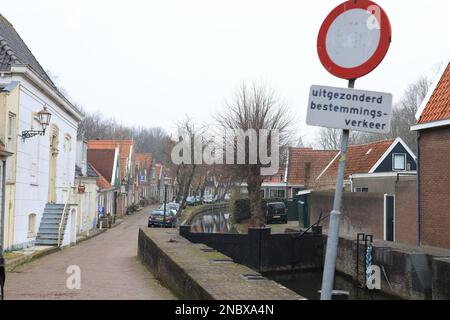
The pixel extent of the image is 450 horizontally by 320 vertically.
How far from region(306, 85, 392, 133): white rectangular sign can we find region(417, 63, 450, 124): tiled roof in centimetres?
1459

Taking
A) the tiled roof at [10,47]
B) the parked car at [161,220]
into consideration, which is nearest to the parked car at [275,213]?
the parked car at [161,220]

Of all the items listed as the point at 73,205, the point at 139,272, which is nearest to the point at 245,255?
the point at 73,205

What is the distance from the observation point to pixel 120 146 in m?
65.2

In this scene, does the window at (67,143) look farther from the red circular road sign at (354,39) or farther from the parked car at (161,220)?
the red circular road sign at (354,39)

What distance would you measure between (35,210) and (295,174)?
33.2 m

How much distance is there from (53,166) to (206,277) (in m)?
18.0

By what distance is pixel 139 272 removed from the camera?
14.8 m

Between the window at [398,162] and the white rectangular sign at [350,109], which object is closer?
the white rectangular sign at [350,109]

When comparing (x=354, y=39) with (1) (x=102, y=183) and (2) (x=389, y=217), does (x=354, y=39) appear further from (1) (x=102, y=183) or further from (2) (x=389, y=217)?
(1) (x=102, y=183)

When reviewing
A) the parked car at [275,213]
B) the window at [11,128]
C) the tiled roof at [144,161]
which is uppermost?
the tiled roof at [144,161]

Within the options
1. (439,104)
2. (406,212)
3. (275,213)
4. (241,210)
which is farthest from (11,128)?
(241,210)

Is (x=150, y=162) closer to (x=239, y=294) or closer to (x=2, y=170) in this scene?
(x=2, y=170)

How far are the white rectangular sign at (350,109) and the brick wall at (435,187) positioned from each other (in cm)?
1467

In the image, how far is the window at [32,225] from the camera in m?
21.1
